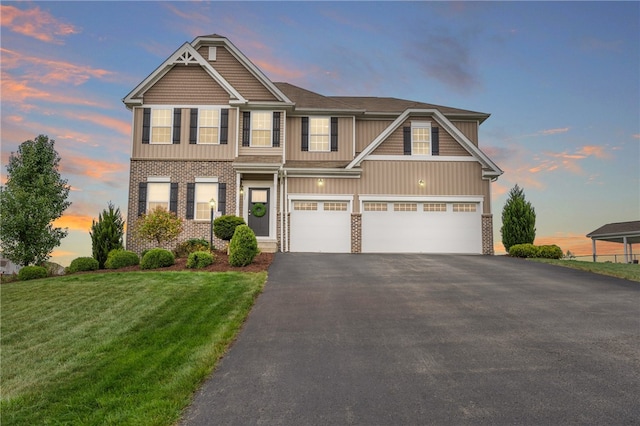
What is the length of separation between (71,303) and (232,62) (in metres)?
14.8

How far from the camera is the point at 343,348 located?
23.6ft

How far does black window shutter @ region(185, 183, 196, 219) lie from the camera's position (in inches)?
821

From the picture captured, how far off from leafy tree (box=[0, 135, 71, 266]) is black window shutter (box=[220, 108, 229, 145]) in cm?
821

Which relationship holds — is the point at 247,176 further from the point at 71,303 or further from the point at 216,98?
the point at 71,303

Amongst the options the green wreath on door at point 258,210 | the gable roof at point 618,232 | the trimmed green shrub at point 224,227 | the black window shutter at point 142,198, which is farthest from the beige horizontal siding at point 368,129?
the gable roof at point 618,232

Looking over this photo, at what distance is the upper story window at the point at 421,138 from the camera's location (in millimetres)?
22281

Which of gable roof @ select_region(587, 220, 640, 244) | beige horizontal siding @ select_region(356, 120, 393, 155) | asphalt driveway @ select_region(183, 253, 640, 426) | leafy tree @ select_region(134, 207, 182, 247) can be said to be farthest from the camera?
gable roof @ select_region(587, 220, 640, 244)

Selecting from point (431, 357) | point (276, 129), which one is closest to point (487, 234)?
point (276, 129)

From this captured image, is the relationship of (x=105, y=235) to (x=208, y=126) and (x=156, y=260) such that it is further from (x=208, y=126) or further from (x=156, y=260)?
(x=208, y=126)

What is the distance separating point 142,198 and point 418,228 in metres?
12.8

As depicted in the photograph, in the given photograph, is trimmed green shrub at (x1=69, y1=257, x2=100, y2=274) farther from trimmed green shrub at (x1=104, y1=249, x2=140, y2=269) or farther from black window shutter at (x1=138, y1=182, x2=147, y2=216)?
black window shutter at (x1=138, y1=182, x2=147, y2=216)

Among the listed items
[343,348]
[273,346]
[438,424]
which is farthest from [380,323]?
[438,424]

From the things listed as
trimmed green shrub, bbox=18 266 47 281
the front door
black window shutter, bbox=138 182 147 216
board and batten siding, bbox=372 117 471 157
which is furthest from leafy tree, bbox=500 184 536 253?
trimmed green shrub, bbox=18 266 47 281

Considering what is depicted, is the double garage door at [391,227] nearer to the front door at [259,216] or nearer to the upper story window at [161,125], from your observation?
the front door at [259,216]
